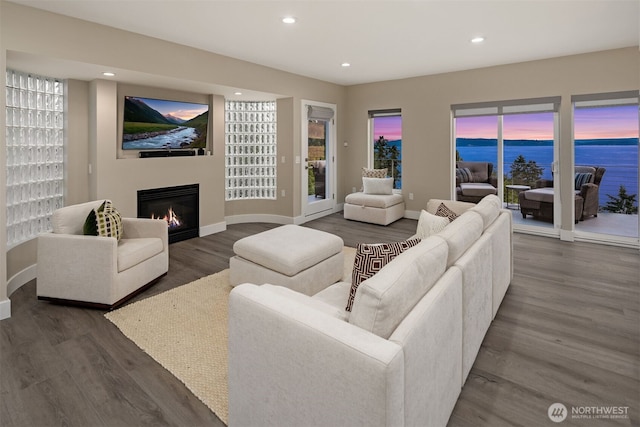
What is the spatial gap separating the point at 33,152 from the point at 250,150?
3246mm

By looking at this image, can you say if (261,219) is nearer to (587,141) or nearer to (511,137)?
(511,137)

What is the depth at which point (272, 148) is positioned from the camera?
6660mm

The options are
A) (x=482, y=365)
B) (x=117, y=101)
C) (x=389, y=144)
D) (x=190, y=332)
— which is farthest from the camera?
(x=389, y=144)

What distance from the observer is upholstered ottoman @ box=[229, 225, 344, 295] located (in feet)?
10.1

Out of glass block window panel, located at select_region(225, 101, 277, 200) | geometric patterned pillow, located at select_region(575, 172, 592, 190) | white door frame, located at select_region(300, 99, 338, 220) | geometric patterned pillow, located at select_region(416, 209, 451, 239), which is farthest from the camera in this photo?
white door frame, located at select_region(300, 99, 338, 220)

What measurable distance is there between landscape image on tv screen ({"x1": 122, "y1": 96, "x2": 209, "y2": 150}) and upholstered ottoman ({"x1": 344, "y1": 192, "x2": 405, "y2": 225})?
285 centimetres

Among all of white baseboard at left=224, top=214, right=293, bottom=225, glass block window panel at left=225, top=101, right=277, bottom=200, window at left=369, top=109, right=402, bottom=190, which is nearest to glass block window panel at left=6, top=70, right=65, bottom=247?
glass block window panel at left=225, top=101, right=277, bottom=200

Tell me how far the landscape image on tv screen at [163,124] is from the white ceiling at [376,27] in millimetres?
992

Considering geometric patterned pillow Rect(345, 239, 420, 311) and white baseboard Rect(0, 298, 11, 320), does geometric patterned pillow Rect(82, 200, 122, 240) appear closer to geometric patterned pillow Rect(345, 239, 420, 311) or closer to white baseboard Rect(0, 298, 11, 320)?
white baseboard Rect(0, 298, 11, 320)

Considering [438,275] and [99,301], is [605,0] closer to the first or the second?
[438,275]

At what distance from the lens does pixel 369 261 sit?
6.34 ft

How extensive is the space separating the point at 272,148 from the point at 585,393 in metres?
5.63

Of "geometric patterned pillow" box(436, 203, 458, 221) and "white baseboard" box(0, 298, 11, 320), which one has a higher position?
"geometric patterned pillow" box(436, 203, 458, 221)

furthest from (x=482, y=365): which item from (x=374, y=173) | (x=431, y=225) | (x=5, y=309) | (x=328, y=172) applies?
(x=328, y=172)
